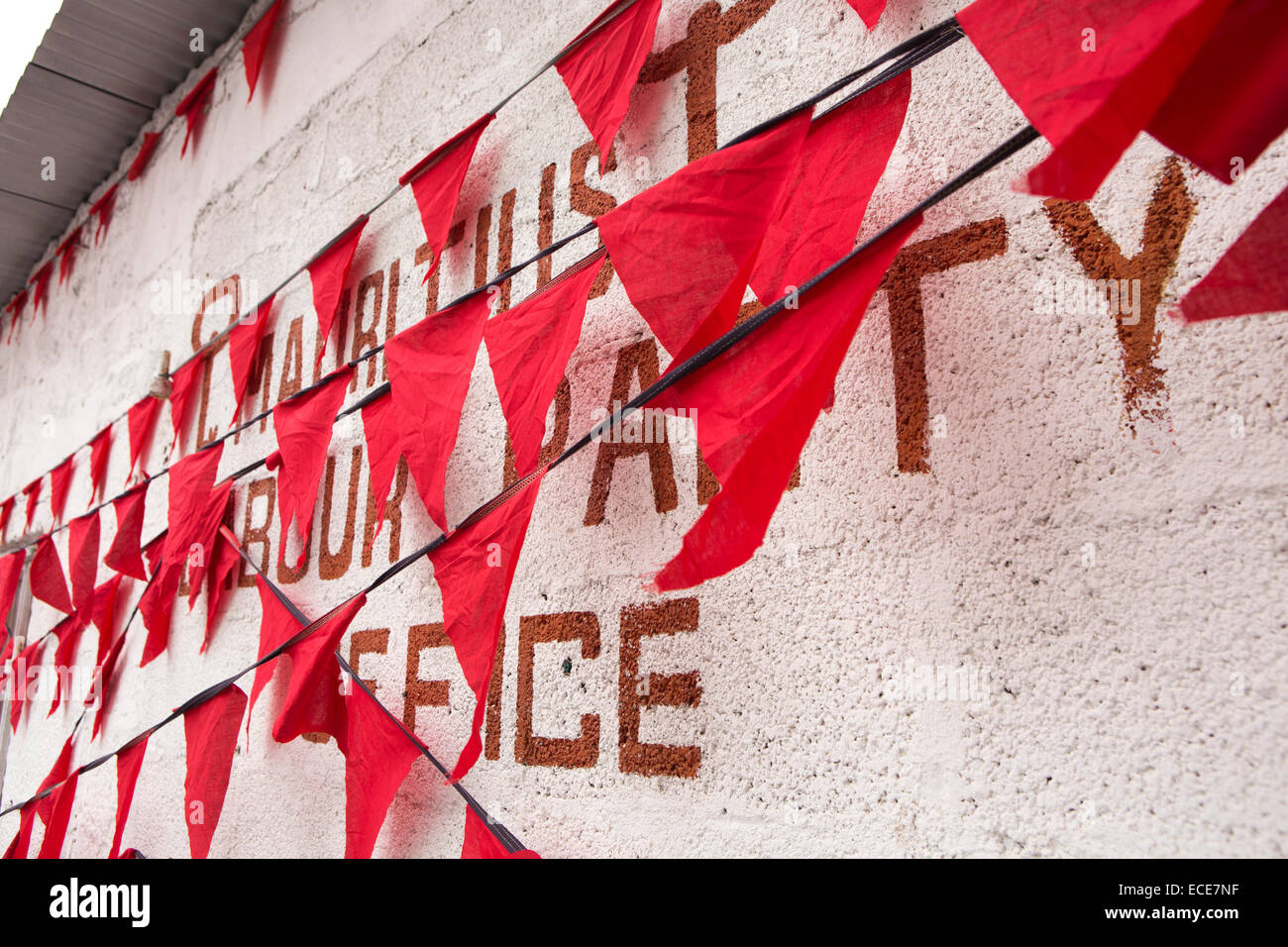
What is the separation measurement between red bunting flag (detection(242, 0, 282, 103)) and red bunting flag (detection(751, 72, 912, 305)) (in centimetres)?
212

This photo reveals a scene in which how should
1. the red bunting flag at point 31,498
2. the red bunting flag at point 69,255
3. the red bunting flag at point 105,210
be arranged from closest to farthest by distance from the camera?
1. the red bunting flag at point 31,498
2. the red bunting flag at point 105,210
3. the red bunting flag at point 69,255

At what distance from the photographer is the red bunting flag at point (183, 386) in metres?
2.18

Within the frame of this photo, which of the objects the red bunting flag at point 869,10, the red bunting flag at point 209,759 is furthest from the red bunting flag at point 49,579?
the red bunting flag at point 869,10

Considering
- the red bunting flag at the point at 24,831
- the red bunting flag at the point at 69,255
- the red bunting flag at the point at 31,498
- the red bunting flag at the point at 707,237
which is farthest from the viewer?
the red bunting flag at the point at 69,255

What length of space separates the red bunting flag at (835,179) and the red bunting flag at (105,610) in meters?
2.22

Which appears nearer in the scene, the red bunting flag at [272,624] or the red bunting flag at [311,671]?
the red bunting flag at [311,671]

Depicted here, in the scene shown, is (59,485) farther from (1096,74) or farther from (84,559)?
(1096,74)

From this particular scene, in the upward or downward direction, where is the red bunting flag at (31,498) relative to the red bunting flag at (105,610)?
upward

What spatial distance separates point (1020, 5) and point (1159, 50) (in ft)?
0.43

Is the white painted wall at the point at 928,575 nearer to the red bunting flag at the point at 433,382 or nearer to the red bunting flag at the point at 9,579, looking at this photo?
the red bunting flag at the point at 433,382

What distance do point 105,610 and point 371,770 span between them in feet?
5.23

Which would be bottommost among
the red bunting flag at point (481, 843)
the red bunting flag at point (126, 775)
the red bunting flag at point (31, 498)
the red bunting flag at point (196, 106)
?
the red bunting flag at point (481, 843)

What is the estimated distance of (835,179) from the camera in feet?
2.49

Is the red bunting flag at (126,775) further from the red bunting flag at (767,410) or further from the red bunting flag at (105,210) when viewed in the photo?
the red bunting flag at (105,210)
